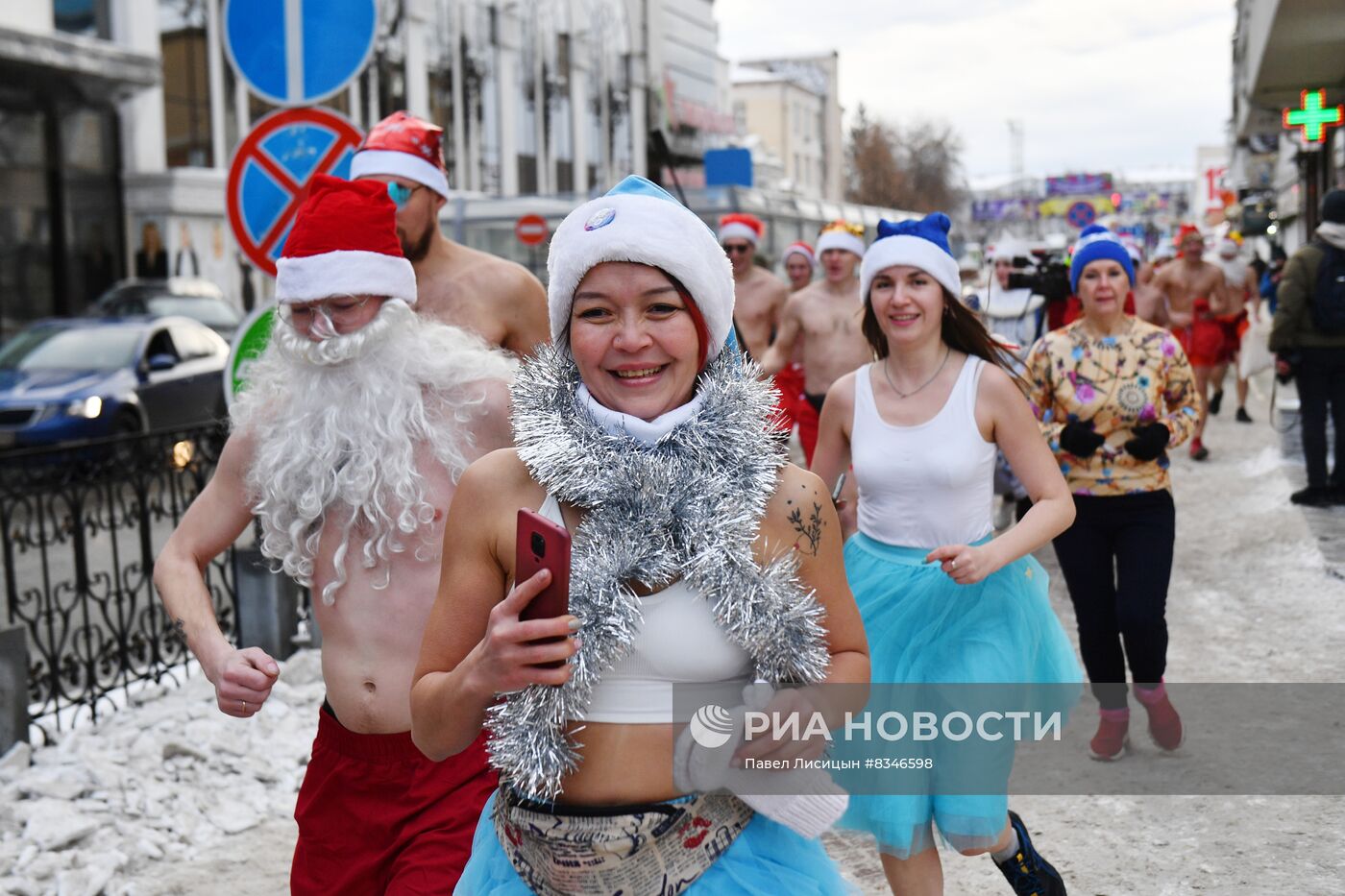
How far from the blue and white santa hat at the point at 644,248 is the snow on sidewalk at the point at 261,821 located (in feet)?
Result: 9.65

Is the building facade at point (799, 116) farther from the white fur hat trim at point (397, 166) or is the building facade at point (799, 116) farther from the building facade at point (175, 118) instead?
the white fur hat trim at point (397, 166)

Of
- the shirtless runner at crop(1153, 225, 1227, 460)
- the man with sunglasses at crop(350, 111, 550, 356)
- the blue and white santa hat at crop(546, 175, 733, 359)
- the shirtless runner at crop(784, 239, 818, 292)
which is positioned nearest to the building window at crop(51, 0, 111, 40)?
the shirtless runner at crop(784, 239, 818, 292)

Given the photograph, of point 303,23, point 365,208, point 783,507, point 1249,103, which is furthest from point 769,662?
point 1249,103

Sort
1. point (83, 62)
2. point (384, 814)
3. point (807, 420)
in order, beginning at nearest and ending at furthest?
point (384, 814) → point (807, 420) → point (83, 62)

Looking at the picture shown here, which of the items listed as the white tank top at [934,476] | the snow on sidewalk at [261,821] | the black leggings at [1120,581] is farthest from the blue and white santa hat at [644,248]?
the black leggings at [1120,581]

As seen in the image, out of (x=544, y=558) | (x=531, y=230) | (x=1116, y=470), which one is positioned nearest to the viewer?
(x=544, y=558)

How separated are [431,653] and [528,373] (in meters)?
0.48

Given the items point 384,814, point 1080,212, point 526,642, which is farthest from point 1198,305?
point 526,642

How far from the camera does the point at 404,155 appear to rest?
444 cm

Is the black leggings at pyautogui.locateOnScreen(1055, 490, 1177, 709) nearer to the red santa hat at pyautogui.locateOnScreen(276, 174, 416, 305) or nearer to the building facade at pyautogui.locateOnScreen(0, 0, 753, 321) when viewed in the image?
the red santa hat at pyautogui.locateOnScreen(276, 174, 416, 305)

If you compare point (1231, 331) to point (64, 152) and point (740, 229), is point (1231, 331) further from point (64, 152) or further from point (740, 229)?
point (64, 152)

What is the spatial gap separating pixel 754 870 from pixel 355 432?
141 cm

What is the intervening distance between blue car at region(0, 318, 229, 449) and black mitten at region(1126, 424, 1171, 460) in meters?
10.1

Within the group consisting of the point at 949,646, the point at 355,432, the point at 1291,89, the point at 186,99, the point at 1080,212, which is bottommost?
the point at 949,646
